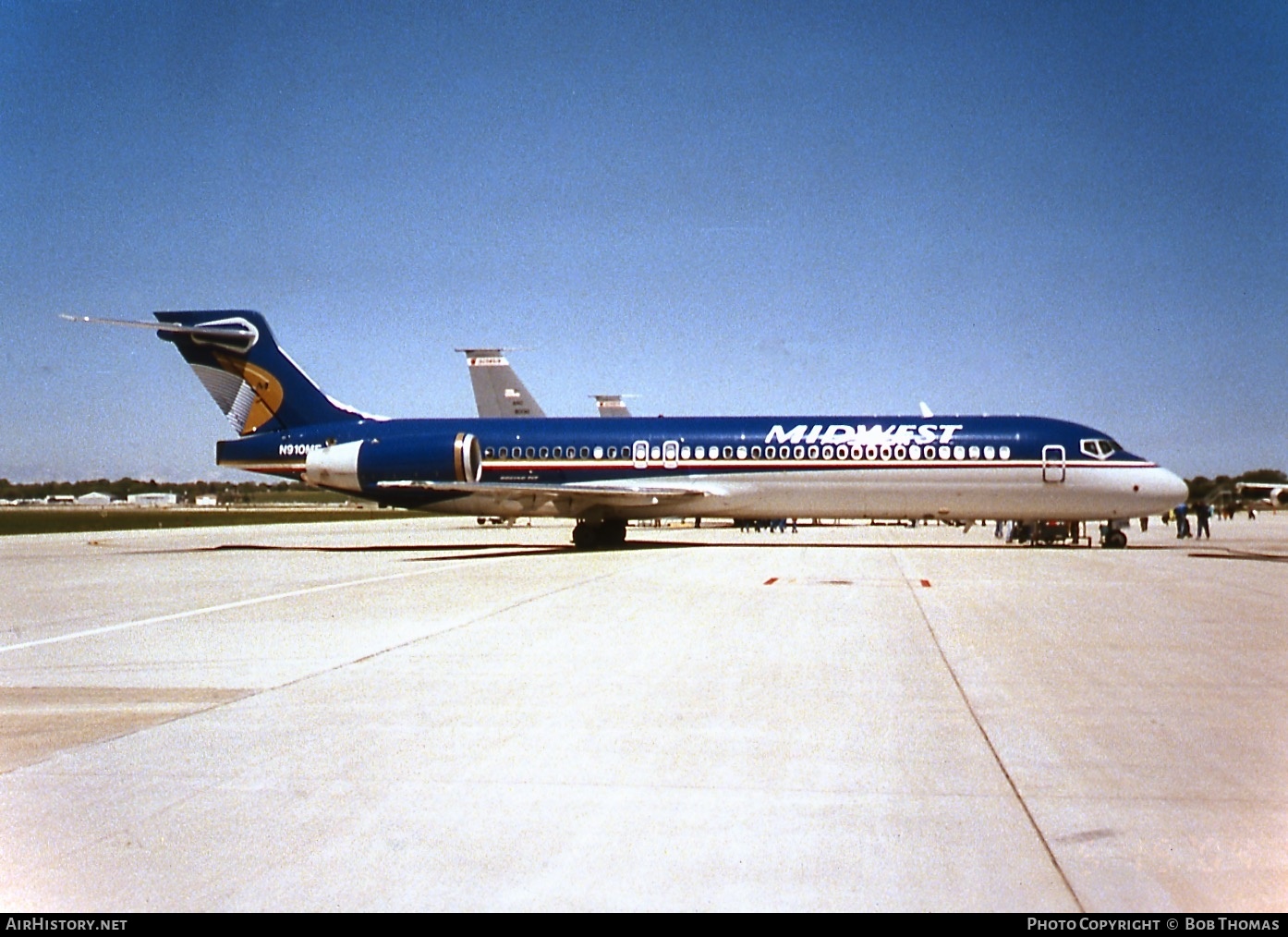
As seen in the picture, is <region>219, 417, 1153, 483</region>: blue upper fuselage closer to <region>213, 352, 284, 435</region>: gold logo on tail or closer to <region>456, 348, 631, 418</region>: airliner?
<region>213, 352, 284, 435</region>: gold logo on tail

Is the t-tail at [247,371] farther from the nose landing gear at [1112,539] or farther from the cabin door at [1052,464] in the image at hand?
the nose landing gear at [1112,539]

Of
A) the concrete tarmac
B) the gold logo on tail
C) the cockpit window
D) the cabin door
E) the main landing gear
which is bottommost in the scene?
the concrete tarmac

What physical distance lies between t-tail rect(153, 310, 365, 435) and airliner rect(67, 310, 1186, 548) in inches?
1.5

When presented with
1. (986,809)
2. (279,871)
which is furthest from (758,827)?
(279,871)

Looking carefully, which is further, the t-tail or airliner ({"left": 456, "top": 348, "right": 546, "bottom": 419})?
airliner ({"left": 456, "top": 348, "right": 546, "bottom": 419})

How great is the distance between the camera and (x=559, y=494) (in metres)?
27.2

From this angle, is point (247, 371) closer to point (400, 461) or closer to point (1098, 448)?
point (400, 461)

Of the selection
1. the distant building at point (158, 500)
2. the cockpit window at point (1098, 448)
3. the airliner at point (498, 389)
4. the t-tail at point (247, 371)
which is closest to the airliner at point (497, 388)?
the airliner at point (498, 389)

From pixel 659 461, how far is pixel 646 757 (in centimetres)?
2200

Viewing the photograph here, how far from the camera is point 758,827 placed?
16.4 ft

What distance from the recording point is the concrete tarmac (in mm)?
4312

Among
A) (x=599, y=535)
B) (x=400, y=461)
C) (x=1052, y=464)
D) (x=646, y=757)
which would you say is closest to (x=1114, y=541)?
(x=1052, y=464)

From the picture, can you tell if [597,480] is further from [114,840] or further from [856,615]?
[114,840]

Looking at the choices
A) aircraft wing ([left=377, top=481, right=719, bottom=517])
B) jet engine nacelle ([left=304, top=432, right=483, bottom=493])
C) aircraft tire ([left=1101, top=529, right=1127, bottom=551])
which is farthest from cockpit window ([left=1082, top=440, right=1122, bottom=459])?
jet engine nacelle ([left=304, top=432, right=483, bottom=493])
